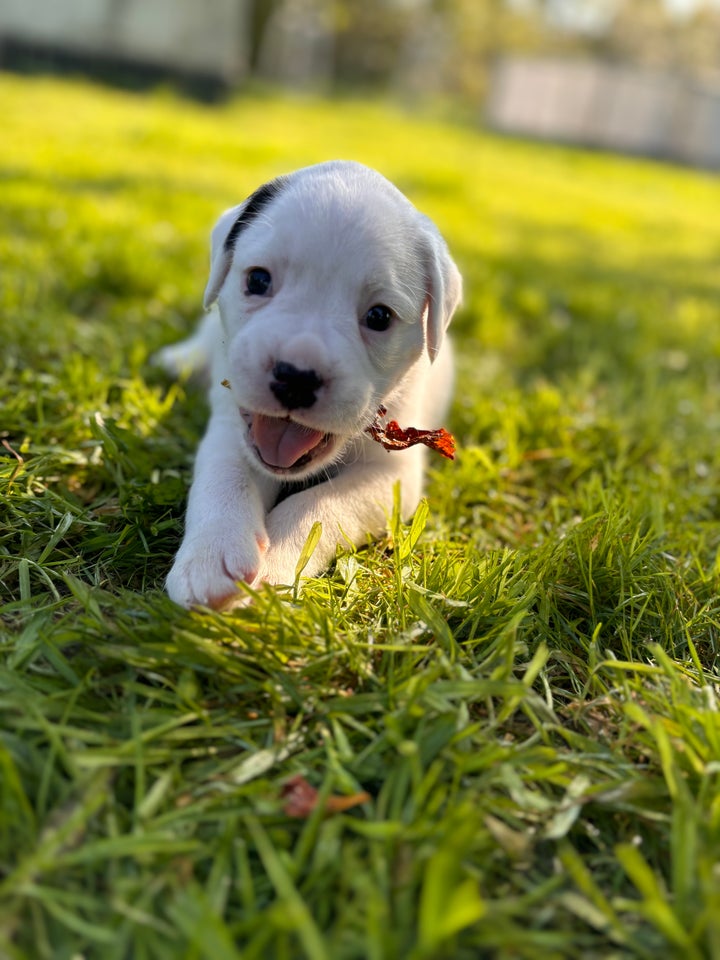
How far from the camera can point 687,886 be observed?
1623mm

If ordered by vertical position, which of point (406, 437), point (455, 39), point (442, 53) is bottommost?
point (406, 437)

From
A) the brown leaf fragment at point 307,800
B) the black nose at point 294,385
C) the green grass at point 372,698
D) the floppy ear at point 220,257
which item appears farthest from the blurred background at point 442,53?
the brown leaf fragment at point 307,800

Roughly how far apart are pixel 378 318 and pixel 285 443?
514 mm

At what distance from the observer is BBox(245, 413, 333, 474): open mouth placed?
2.63 m

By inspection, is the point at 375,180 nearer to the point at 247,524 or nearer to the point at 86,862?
the point at 247,524

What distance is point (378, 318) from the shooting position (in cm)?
270

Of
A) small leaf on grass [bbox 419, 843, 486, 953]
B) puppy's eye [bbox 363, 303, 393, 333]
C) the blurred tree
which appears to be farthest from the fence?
small leaf on grass [bbox 419, 843, 486, 953]

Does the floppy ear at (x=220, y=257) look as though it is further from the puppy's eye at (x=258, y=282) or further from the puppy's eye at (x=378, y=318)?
the puppy's eye at (x=378, y=318)

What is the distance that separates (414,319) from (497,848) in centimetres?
171

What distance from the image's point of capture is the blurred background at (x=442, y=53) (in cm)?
1666

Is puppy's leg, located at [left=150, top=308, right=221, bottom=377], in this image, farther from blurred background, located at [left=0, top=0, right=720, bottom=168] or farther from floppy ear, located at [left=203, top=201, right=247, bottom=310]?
blurred background, located at [left=0, top=0, right=720, bottom=168]

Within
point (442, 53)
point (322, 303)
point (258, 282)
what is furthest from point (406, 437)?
point (442, 53)

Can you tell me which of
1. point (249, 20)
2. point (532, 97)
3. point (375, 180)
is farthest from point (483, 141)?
point (375, 180)

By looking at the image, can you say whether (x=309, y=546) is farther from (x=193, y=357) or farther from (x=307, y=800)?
(x=193, y=357)
